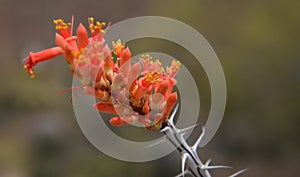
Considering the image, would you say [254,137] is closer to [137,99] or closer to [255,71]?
[255,71]

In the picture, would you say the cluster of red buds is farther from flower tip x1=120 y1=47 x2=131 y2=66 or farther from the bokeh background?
the bokeh background

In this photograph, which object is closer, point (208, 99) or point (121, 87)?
point (121, 87)

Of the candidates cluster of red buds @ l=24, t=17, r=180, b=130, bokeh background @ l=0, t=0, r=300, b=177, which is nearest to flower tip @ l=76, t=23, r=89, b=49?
cluster of red buds @ l=24, t=17, r=180, b=130

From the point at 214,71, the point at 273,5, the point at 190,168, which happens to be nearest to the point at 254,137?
the point at 273,5

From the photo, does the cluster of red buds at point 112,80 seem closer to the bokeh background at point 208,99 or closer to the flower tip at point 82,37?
the flower tip at point 82,37

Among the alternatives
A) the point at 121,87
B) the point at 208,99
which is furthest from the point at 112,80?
the point at 208,99

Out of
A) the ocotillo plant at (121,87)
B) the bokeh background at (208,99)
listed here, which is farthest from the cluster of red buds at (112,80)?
the bokeh background at (208,99)

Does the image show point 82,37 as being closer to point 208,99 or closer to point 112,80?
point 112,80
